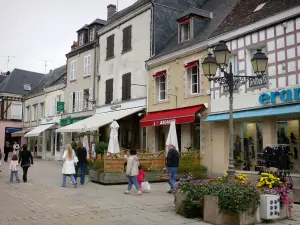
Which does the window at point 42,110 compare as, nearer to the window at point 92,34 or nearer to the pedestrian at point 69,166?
the window at point 92,34

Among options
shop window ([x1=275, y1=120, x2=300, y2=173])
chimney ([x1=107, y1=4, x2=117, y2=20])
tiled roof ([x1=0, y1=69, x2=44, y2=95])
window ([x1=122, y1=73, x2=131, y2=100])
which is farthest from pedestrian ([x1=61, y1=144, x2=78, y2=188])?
tiled roof ([x1=0, y1=69, x2=44, y2=95])

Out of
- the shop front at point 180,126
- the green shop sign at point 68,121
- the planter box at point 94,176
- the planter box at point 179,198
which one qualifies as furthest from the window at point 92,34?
the planter box at point 179,198

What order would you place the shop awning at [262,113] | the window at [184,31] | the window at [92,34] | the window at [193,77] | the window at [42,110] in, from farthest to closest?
the window at [42,110] < the window at [92,34] < the window at [184,31] < the window at [193,77] < the shop awning at [262,113]

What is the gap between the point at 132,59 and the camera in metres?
20.2

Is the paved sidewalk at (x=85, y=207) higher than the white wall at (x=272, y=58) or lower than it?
lower

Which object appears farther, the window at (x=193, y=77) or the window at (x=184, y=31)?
the window at (x=184, y=31)

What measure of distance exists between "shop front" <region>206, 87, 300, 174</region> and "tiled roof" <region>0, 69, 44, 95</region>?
28388 mm

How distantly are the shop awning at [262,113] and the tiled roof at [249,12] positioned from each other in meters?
3.42

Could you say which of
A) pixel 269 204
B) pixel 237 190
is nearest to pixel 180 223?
pixel 237 190

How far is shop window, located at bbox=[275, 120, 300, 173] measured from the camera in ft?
40.0

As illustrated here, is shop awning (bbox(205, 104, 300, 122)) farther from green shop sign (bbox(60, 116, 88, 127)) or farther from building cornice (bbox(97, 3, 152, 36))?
green shop sign (bbox(60, 116, 88, 127))

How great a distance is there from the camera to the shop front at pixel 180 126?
15352 mm

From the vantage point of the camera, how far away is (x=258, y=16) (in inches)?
532

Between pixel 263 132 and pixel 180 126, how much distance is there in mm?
5073
